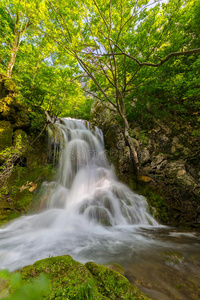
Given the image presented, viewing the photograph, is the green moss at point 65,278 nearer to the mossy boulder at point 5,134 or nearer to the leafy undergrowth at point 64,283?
the leafy undergrowth at point 64,283

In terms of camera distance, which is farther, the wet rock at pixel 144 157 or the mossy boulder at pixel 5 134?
the wet rock at pixel 144 157

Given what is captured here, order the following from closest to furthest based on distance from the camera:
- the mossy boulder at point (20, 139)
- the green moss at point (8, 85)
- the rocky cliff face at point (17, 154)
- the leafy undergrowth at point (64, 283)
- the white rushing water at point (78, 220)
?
the leafy undergrowth at point (64, 283), the white rushing water at point (78, 220), the rocky cliff face at point (17, 154), the mossy boulder at point (20, 139), the green moss at point (8, 85)

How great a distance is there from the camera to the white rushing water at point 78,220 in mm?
2857

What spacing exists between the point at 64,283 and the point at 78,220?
145 inches

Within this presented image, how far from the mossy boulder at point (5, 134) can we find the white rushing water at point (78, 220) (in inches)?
95.9

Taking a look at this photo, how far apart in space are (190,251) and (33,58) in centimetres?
1165

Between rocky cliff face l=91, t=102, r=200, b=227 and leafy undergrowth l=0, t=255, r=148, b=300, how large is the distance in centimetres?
455

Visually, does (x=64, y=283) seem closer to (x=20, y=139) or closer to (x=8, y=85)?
(x=20, y=139)

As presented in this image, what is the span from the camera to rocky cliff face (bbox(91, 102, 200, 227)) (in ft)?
17.0

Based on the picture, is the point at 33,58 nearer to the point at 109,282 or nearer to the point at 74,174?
the point at 74,174

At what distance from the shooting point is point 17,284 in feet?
3.74

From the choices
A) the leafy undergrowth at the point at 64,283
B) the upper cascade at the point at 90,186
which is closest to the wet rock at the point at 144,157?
the upper cascade at the point at 90,186

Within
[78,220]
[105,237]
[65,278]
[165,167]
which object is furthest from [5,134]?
[165,167]

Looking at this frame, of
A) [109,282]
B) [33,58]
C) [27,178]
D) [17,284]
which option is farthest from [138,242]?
[33,58]
